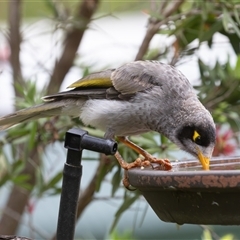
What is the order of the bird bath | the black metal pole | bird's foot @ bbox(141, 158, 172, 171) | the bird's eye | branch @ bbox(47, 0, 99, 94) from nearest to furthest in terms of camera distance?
the bird bath
the black metal pole
bird's foot @ bbox(141, 158, 172, 171)
the bird's eye
branch @ bbox(47, 0, 99, 94)

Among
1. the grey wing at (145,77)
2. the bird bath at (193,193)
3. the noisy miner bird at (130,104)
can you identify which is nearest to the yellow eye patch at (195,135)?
the noisy miner bird at (130,104)

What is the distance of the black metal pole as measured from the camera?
7.22ft

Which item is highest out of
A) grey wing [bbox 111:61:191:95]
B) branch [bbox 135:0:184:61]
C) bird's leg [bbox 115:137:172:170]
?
branch [bbox 135:0:184:61]

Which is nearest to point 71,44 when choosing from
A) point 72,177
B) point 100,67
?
point 100,67

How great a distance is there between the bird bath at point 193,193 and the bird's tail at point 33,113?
145cm

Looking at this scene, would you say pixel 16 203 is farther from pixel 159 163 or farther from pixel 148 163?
pixel 159 163

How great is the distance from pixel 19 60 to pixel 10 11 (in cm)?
35

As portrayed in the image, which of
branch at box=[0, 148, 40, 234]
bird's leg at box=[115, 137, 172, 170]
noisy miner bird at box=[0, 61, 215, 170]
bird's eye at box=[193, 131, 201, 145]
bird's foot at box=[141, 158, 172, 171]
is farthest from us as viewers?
branch at box=[0, 148, 40, 234]

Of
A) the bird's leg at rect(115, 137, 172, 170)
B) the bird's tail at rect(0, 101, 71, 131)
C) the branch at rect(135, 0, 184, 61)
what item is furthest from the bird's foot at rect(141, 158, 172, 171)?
the branch at rect(135, 0, 184, 61)

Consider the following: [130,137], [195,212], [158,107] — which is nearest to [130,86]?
[158,107]

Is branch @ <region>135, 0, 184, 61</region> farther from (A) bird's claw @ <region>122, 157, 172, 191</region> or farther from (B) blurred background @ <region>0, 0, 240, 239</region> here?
(A) bird's claw @ <region>122, 157, 172, 191</region>

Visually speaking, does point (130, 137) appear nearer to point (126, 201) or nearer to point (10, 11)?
point (126, 201)

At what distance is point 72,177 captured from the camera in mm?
2203

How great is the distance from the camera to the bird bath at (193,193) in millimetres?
1968
